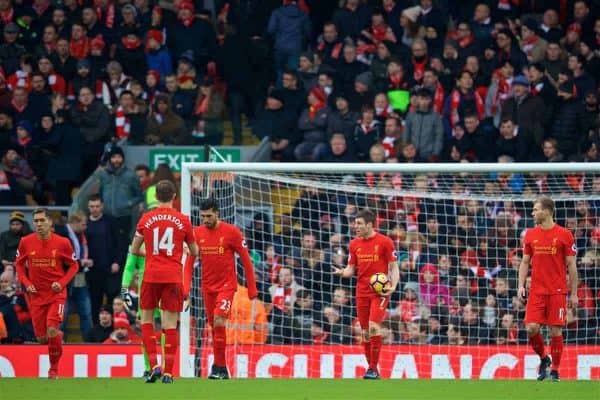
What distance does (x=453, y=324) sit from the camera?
58.1ft

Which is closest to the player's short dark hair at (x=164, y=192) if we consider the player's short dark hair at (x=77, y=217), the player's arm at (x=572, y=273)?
the player's arm at (x=572, y=273)

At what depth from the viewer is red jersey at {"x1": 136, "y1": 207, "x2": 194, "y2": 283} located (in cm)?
1309

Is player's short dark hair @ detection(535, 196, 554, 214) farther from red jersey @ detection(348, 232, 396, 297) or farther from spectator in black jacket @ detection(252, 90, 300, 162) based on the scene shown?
spectator in black jacket @ detection(252, 90, 300, 162)

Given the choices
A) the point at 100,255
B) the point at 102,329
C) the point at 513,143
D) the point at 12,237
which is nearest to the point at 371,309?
the point at 102,329

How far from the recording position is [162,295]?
13.2 m

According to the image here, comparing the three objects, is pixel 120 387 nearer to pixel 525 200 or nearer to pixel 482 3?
pixel 525 200

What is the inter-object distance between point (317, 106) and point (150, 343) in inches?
328

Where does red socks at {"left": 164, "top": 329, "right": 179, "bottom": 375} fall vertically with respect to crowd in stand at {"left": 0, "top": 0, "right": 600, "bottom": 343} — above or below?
below

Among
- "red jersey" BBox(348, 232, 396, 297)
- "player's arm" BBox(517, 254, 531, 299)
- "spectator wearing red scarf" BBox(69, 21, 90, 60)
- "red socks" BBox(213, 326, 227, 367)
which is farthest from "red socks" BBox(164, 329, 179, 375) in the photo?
"spectator wearing red scarf" BBox(69, 21, 90, 60)

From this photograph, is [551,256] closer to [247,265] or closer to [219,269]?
[247,265]

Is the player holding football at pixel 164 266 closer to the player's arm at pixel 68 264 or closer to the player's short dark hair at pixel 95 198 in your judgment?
the player's arm at pixel 68 264

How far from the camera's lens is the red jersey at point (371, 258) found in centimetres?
1489

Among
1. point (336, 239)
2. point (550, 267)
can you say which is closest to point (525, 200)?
point (336, 239)

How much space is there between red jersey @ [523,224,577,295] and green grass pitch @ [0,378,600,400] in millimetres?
1004
